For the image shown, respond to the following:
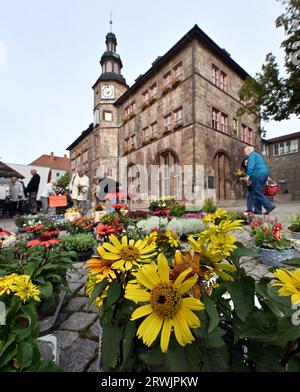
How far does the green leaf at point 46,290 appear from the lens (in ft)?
4.92

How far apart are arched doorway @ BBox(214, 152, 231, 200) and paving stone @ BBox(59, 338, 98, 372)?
13641 mm

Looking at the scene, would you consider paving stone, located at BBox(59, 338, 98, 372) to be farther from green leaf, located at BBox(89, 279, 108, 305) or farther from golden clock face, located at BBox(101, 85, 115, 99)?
golden clock face, located at BBox(101, 85, 115, 99)

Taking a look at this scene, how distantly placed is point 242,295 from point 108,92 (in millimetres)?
27016

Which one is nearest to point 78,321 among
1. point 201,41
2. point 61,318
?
point 61,318

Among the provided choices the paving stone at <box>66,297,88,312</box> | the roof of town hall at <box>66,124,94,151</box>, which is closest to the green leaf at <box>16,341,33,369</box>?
the paving stone at <box>66,297,88,312</box>

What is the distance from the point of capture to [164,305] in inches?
21.5

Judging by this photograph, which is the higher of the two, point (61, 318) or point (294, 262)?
point (294, 262)

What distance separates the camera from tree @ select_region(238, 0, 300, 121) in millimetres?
8359

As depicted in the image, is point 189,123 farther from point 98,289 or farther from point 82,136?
point 82,136

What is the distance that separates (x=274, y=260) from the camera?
9.89 feet

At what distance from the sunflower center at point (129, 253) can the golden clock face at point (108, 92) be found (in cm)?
2634

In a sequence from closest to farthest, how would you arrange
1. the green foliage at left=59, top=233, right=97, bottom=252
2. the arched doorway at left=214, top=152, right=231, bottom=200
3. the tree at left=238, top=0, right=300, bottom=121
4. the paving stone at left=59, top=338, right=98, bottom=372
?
1. the paving stone at left=59, top=338, right=98, bottom=372
2. the green foliage at left=59, top=233, right=97, bottom=252
3. the tree at left=238, top=0, right=300, bottom=121
4. the arched doorway at left=214, top=152, right=231, bottom=200

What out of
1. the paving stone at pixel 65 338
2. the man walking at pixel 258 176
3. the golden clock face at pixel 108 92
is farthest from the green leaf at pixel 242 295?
the golden clock face at pixel 108 92
